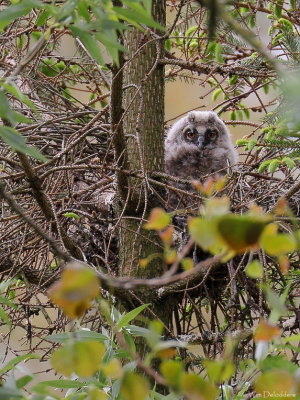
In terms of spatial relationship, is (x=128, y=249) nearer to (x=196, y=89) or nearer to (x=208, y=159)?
(x=208, y=159)

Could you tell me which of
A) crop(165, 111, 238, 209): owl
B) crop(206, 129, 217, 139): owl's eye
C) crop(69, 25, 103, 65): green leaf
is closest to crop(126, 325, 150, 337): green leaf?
crop(69, 25, 103, 65): green leaf

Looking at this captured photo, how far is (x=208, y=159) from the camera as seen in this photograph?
363 centimetres

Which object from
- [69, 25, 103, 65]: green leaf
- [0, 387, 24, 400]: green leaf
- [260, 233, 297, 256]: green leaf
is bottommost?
[0, 387, 24, 400]: green leaf

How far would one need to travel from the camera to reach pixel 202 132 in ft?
12.1

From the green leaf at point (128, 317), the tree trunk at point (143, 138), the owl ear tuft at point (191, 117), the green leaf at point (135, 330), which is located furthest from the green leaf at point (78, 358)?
the owl ear tuft at point (191, 117)

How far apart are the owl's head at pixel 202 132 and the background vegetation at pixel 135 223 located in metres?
0.13

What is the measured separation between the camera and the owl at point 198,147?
360 centimetres

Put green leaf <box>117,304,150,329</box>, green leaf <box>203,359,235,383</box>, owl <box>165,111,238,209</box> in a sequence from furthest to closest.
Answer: owl <box>165,111,238,209</box>, green leaf <box>117,304,150,329</box>, green leaf <box>203,359,235,383</box>

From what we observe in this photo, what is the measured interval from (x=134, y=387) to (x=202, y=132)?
307 cm

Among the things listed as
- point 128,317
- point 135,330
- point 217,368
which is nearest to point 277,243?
point 217,368

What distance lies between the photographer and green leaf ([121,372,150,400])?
71 centimetres

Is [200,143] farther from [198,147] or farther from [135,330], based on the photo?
[135,330]

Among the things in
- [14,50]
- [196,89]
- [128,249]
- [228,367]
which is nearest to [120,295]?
[128,249]

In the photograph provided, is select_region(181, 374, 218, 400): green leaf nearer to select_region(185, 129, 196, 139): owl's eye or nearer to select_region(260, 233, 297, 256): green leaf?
Result: select_region(260, 233, 297, 256): green leaf
